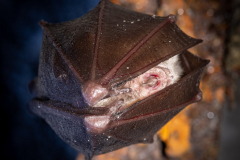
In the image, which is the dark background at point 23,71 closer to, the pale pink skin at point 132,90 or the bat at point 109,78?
the bat at point 109,78

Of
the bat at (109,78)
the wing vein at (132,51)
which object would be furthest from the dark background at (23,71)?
the wing vein at (132,51)

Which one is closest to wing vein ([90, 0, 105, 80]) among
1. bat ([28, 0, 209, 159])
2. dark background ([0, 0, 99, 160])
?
bat ([28, 0, 209, 159])

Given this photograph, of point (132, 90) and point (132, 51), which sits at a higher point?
point (132, 51)

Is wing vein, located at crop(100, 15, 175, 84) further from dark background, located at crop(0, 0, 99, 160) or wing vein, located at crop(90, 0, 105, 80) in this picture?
dark background, located at crop(0, 0, 99, 160)

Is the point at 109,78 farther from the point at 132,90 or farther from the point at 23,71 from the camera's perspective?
the point at 23,71

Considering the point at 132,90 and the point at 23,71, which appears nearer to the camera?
the point at 132,90

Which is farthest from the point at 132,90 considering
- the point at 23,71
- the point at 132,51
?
the point at 23,71
